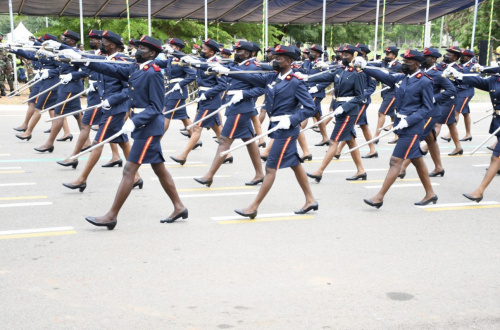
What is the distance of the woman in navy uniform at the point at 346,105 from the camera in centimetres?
922

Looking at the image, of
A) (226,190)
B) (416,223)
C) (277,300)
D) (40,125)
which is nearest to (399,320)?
(277,300)

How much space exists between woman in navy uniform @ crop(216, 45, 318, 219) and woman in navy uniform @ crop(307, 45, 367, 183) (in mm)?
1998

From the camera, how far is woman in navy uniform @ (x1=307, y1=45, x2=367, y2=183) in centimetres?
922

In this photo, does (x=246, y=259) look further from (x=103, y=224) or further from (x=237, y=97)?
(x=237, y=97)

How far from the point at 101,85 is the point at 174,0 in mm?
12908

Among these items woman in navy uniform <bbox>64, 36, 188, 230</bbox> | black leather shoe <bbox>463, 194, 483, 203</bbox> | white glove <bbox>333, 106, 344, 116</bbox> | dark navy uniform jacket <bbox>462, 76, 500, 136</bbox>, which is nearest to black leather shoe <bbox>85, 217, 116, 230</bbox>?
woman in navy uniform <bbox>64, 36, 188, 230</bbox>

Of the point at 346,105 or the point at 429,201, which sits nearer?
the point at 429,201

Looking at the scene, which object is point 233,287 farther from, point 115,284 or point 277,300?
point 115,284

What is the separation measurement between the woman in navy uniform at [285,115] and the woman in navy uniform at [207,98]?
3.07m

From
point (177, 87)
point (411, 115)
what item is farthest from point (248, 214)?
point (177, 87)

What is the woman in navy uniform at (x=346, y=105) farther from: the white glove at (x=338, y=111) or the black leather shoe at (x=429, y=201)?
the black leather shoe at (x=429, y=201)

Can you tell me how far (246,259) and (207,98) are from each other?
17.1ft

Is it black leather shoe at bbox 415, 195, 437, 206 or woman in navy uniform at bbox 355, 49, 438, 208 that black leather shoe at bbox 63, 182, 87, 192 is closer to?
woman in navy uniform at bbox 355, 49, 438, 208

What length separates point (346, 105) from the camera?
9258mm
